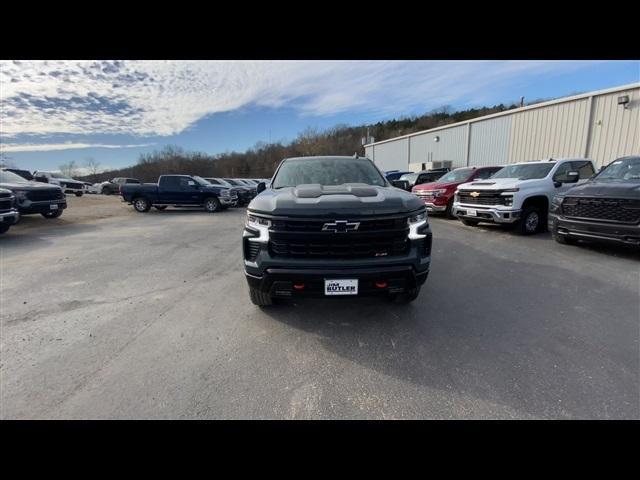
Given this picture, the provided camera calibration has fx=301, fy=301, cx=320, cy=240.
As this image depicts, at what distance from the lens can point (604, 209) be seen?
539 centimetres

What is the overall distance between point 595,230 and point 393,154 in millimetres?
25892

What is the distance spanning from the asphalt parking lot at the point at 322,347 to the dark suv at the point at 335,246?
23.7 inches

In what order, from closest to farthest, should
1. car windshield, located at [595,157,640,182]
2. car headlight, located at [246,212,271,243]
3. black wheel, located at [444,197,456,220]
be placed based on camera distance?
1. car headlight, located at [246,212,271,243]
2. car windshield, located at [595,157,640,182]
3. black wheel, located at [444,197,456,220]

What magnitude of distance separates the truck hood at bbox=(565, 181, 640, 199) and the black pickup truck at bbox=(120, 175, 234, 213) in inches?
538

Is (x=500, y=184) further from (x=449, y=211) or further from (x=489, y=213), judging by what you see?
(x=449, y=211)

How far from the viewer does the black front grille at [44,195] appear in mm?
10422

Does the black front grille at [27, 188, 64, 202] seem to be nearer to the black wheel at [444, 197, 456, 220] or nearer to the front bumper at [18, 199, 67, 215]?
the front bumper at [18, 199, 67, 215]

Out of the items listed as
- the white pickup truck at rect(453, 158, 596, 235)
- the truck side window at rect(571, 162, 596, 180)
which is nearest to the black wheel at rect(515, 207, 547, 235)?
the white pickup truck at rect(453, 158, 596, 235)

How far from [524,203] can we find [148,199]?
1604 centimetres

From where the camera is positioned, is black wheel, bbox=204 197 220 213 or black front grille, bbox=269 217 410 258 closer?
black front grille, bbox=269 217 410 258

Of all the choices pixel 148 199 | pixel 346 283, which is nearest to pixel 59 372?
pixel 346 283

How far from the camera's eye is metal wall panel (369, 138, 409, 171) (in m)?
28.0

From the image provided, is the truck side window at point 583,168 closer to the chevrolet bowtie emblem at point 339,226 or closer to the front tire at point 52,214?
the chevrolet bowtie emblem at point 339,226
